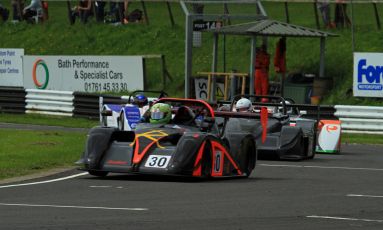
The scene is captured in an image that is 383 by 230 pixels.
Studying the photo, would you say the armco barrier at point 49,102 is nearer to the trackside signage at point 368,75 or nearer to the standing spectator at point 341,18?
the trackside signage at point 368,75

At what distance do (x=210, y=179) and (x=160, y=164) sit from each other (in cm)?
97

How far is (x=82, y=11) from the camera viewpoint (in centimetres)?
4347

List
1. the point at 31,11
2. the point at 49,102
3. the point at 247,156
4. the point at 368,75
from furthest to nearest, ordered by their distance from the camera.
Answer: the point at 31,11 → the point at 49,102 → the point at 368,75 → the point at 247,156

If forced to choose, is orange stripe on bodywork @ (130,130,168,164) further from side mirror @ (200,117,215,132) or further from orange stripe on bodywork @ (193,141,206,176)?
side mirror @ (200,117,215,132)

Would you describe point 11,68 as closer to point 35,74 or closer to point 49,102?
point 35,74

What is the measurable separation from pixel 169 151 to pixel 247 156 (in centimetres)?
177

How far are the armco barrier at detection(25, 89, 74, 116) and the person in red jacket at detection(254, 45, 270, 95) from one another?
5.32 metres

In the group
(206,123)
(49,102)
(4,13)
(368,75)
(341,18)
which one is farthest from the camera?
(4,13)

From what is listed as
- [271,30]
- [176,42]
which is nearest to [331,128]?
[271,30]

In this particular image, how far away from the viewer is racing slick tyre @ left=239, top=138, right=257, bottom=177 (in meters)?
16.7

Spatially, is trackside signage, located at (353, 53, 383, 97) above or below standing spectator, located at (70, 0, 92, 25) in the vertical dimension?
below

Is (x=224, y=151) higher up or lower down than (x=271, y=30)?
lower down

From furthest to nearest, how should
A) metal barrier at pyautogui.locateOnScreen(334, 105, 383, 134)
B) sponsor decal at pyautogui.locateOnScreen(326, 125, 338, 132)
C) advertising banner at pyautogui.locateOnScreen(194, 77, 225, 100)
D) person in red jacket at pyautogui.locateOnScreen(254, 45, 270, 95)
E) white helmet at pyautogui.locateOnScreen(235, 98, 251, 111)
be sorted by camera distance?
advertising banner at pyautogui.locateOnScreen(194, 77, 225, 100) < person in red jacket at pyautogui.locateOnScreen(254, 45, 270, 95) < metal barrier at pyautogui.locateOnScreen(334, 105, 383, 134) < sponsor decal at pyautogui.locateOnScreen(326, 125, 338, 132) < white helmet at pyautogui.locateOnScreen(235, 98, 251, 111)

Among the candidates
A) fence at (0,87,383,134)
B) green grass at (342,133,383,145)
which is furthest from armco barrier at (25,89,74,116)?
green grass at (342,133,383,145)
